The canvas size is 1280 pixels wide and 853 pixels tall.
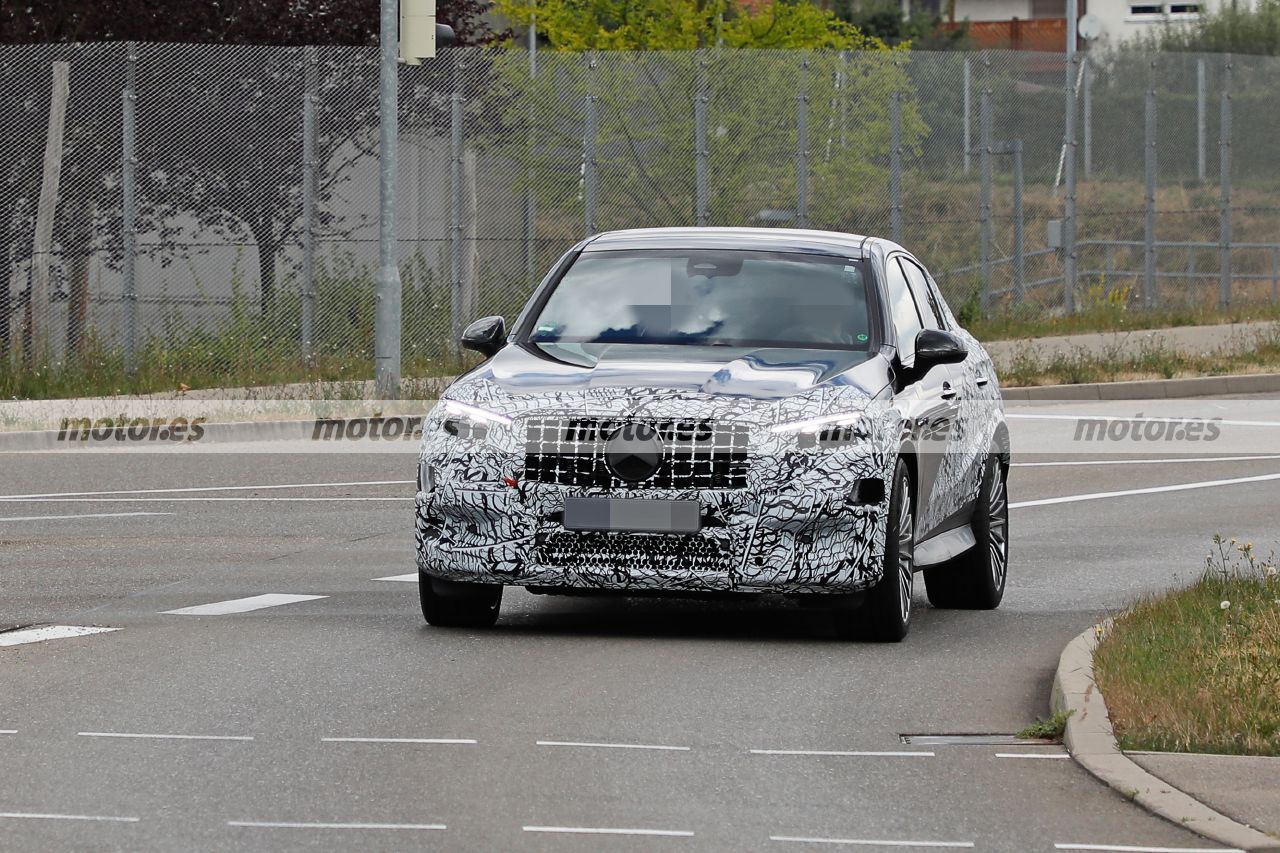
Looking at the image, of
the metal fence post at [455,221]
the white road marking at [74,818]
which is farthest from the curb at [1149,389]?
the white road marking at [74,818]

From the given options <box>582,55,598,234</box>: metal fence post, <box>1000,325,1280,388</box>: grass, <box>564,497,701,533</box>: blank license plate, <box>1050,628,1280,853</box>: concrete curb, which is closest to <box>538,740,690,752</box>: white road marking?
<box>1050,628,1280,853</box>: concrete curb

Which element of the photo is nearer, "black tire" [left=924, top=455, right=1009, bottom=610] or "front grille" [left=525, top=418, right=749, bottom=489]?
"front grille" [left=525, top=418, right=749, bottom=489]

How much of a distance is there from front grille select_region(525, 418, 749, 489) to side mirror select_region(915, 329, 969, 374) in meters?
1.25

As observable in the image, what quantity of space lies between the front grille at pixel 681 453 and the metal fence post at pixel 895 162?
19.5 meters

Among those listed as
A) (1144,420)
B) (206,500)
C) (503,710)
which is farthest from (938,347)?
(1144,420)

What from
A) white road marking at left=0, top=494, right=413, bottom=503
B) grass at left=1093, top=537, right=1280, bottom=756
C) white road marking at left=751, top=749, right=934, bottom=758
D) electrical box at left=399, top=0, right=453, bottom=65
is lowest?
white road marking at left=0, top=494, right=413, bottom=503

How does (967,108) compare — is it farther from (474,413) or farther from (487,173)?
(474,413)

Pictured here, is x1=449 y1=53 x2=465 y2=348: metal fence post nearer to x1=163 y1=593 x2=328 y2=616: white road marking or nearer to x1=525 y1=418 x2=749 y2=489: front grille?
x1=163 y1=593 x2=328 y2=616: white road marking

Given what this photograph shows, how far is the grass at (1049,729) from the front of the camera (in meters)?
8.14

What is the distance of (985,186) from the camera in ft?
99.2

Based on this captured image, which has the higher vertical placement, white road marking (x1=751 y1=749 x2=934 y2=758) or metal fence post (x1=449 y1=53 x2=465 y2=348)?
metal fence post (x1=449 y1=53 x2=465 y2=348)

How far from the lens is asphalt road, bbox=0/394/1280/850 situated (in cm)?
677

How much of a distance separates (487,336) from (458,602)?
4.20 feet

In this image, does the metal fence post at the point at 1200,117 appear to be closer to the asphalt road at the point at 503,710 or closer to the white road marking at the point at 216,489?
the white road marking at the point at 216,489
